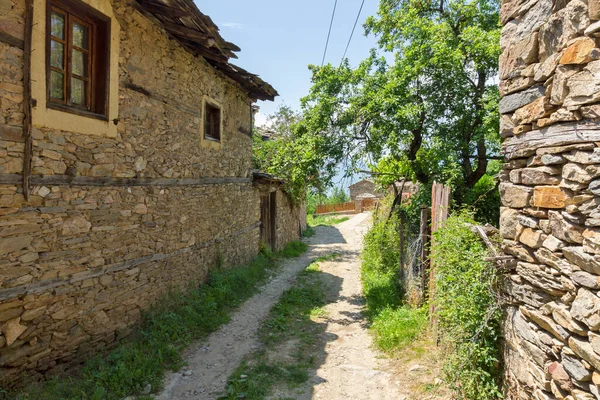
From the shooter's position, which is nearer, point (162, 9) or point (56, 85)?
point (56, 85)

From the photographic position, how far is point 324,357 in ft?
15.6

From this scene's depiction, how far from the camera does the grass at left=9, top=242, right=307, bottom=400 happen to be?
3.56 metres

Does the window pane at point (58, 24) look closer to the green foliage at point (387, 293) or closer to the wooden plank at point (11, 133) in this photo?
the wooden plank at point (11, 133)

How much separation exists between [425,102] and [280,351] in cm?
595

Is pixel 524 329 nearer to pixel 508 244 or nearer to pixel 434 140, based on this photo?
pixel 508 244

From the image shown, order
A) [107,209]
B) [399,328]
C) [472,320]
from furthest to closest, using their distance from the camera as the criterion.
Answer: [399,328] → [107,209] → [472,320]

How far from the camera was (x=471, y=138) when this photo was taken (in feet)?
25.0

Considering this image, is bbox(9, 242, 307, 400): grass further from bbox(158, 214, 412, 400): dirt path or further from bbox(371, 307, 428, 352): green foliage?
bbox(371, 307, 428, 352): green foliage

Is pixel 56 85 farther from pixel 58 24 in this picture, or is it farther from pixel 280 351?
pixel 280 351

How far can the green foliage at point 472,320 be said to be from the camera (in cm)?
300

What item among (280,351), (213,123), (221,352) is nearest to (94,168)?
(221,352)

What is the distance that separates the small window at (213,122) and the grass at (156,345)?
2.94 metres

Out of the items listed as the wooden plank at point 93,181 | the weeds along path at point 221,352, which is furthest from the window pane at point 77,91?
the weeds along path at point 221,352

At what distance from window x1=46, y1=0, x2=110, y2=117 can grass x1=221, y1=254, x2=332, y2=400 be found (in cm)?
371
